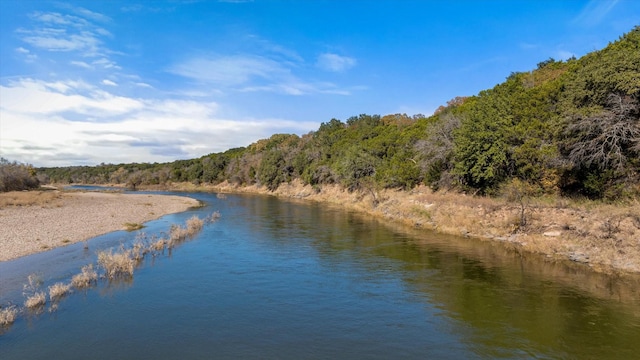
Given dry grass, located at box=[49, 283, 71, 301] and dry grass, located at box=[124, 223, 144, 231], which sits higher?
dry grass, located at box=[124, 223, 144, 231]

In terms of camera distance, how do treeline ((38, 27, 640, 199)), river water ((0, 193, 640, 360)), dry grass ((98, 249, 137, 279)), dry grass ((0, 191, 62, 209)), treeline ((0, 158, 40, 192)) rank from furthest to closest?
treeline ((0, 158, 40, 192))
dry grass ((0, 191, 62, 209))
treeline ((38, 27, 640, 199))
dry grass ((98, 249, 137, 279))
river water ((0, 193, 640, 360))

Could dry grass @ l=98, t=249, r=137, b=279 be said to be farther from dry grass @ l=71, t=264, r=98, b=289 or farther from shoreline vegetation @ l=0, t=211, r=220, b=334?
dry grass @ l=71, t=264, r=98, b=289

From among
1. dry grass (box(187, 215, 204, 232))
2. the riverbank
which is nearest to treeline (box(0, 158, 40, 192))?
dry grass (box(187, 215, 204, 232))

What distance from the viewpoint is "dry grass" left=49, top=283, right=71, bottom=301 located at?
1634 centimetres

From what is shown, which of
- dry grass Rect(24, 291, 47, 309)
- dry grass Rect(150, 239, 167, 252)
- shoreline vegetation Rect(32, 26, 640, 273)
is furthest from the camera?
dry grass Rect(150, 239, 167, 252)

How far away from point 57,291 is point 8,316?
2.79 metres

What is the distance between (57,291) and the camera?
1662cm

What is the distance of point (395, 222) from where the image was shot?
40.1 metres

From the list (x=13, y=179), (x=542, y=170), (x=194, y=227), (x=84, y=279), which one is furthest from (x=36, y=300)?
(x=13, y=179)

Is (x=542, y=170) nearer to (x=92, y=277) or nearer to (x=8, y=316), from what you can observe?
(x=92, y=277)

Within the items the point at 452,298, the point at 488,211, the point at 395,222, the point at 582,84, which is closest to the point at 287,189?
Answer: the point at 395,222

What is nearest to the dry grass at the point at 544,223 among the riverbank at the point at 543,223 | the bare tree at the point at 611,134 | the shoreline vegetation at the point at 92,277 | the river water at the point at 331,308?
the riverbank at the point at 543,223

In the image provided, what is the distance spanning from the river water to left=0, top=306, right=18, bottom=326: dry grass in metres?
0.40

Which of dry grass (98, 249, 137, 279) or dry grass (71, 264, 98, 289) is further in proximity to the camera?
dry grass (98, 249, 137, 279)
